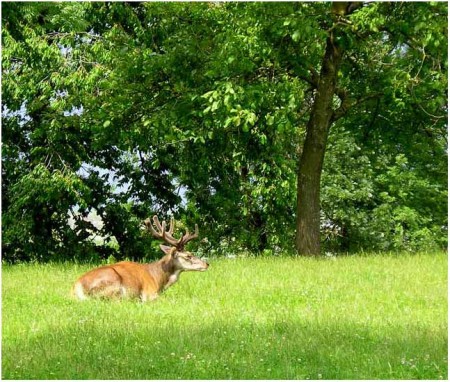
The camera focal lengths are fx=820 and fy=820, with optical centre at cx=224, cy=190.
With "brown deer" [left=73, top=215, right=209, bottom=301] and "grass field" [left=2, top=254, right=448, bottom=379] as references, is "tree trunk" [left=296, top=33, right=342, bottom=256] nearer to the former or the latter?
"grass field" [left=2, top=254, right=448, bottom=379]

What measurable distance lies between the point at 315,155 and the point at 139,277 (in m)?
7.85

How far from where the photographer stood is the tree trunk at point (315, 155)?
1911cm

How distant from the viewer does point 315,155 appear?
63.4 feet

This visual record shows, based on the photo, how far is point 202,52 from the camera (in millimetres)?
18703

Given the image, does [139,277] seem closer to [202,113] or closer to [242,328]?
[242,328]

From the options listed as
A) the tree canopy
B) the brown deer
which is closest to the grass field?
the brown deer

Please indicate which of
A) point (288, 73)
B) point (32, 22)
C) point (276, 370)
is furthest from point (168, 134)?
point (276, 370)

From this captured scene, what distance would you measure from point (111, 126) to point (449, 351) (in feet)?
41.1

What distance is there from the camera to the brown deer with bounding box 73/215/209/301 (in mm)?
12211

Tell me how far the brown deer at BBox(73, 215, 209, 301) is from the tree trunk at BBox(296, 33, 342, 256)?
256 inches

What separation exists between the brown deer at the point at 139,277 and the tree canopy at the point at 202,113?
12.2 feet

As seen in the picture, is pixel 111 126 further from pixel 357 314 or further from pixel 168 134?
pixel 357 314

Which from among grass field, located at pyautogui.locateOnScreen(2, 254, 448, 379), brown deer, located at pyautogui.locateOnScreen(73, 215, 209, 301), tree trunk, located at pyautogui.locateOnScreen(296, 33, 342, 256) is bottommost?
grass field, located at pyautogui.locateOnScreen(2, 254, 448, 379)

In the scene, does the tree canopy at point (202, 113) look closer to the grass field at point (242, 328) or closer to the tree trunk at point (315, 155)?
Answer: the tree trunk at point (315, 155)
